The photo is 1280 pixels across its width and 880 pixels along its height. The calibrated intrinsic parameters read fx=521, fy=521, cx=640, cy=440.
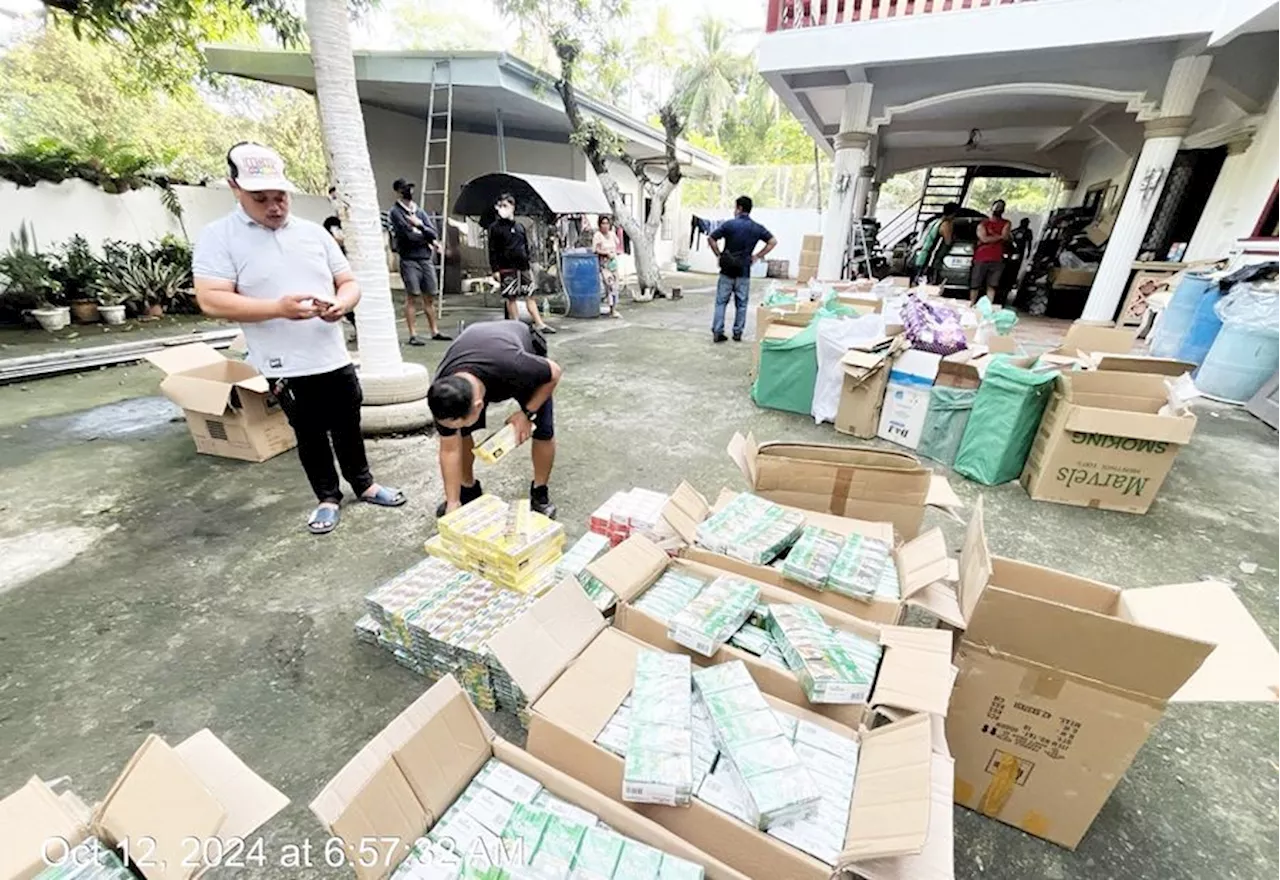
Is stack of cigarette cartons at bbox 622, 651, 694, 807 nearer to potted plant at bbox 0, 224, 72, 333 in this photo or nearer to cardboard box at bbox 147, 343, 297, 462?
cardboard box at bbox 147, 343, 297, 462

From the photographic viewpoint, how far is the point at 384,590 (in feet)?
6.05

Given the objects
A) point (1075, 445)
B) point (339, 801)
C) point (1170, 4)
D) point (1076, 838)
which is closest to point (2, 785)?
point (339, 801)

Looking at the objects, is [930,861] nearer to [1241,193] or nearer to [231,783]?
[231,783]

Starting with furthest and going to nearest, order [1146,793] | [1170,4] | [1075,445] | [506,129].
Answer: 1. [506,129]
2. [1170,4]
3. [1075,445]
4. [1146,793]

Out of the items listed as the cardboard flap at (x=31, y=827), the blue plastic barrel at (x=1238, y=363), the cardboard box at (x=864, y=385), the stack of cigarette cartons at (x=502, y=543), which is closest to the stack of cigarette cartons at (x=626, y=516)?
the stack of cigarette cartons at (x=502, y=543)

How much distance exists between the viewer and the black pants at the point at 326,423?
7.68 ft

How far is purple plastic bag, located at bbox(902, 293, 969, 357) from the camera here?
3.39 m

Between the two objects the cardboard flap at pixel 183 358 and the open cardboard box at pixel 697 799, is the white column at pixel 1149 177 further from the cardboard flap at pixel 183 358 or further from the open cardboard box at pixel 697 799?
the cardboard flap at pixel 183 358

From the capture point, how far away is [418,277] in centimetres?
557

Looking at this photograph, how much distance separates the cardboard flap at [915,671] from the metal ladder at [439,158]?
585 cm

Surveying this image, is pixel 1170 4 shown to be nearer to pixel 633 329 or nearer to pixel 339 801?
pixel 633 329

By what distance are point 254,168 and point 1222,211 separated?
9165 mm

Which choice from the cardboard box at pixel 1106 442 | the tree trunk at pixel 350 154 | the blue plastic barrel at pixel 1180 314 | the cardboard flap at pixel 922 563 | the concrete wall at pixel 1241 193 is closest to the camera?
the cardboard flap at pixel 922 563

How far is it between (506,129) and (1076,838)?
1253cm
